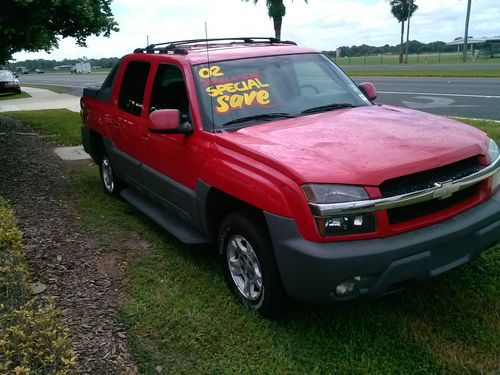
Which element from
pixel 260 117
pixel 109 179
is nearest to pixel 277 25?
pixel 109 179

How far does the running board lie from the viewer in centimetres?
407

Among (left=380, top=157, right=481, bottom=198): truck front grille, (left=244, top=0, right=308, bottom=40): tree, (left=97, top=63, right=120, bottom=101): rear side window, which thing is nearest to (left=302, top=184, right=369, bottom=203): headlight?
(left=380, top=157, right=481, bottom=198): truck front grille

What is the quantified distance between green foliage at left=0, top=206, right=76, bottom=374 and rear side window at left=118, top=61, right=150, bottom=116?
6.76 ft

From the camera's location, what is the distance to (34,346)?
2.73m

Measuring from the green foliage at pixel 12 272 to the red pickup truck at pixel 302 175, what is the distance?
1.18m

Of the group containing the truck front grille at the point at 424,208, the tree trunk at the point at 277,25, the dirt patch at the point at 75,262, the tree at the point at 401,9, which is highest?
the tree at the point at 401,9

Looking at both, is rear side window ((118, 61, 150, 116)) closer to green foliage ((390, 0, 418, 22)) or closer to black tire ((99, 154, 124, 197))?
black tire ((99, 154, 124, 197))

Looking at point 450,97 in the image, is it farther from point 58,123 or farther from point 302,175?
point 302,175

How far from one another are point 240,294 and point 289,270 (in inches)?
31.1

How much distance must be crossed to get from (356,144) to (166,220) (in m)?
2.05

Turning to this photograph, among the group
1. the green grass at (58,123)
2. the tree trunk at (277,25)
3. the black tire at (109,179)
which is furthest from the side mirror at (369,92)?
the tree trunk at (277,25)

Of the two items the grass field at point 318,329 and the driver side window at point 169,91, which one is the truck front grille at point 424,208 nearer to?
the grass field at point 318,329

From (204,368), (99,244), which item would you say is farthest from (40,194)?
(204,368)

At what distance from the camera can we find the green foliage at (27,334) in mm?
2619
